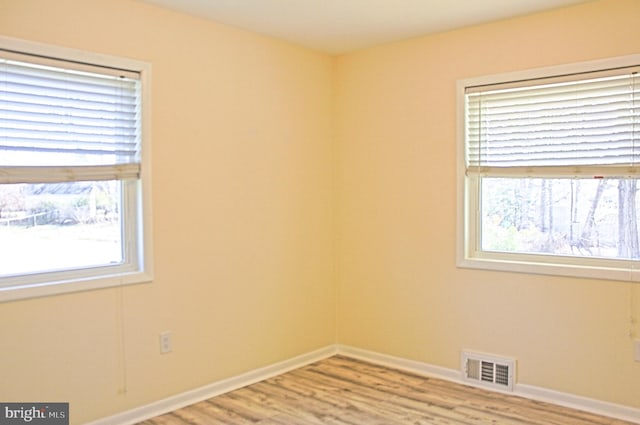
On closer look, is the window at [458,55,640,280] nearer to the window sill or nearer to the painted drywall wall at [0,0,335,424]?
the painted drywall wall at [0,0,335,424]

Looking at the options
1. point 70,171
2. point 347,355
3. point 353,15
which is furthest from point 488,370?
point 70,171

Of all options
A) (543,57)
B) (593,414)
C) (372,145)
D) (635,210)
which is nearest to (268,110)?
(372,145)

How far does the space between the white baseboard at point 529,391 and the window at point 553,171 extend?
2.39 feet

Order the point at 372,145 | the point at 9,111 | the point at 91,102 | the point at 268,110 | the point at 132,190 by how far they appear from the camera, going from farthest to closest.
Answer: the point at 372,145 → the point at 268,110 → the point at 132,190 → the point at 91,102 → the point at 9,111

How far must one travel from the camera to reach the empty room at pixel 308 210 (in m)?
2.98

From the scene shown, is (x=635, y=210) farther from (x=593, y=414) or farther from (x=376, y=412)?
(x=376, y=412)

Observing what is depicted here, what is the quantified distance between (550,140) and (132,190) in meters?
2.46

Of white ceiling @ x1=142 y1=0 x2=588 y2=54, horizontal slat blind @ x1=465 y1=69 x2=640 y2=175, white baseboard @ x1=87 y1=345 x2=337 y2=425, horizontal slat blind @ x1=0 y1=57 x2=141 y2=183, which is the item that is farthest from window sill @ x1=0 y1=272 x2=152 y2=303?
horizontal slat blind @ x1=465 y1=69 x2=640 y2=175

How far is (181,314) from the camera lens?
350 centimetres

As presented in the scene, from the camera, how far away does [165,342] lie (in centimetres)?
342

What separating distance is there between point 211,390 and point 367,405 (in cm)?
97

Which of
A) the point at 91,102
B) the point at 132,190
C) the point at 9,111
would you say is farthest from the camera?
the point at 132,190

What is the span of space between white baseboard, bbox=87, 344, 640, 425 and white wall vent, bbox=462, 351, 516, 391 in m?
0.06

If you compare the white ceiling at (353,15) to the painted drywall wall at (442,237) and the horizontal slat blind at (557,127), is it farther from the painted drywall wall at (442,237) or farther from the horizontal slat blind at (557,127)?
the horizontal slat blind at (557,127)
